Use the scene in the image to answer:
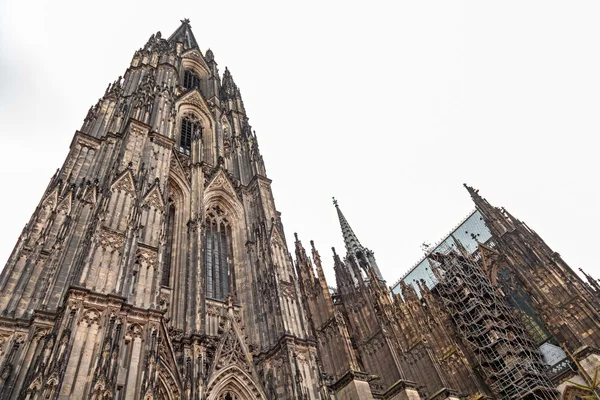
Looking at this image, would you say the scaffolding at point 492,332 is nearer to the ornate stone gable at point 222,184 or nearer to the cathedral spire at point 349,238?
the ornate stone gable at point 222,184

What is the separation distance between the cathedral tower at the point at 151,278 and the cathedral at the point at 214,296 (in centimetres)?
5

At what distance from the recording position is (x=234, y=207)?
20.1 metres

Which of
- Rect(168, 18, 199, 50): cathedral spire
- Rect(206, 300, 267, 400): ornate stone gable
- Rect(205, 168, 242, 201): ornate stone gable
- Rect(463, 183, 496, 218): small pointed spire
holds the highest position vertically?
Rect(168, 18, 199, 50): cathedral spire

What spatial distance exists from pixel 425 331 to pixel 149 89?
20.4 meters

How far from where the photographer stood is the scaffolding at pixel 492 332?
2273 cm

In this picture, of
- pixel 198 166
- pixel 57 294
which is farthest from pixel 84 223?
pixel 198 166

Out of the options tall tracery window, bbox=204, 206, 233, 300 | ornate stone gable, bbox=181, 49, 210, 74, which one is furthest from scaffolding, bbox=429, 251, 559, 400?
ornate stone gable, bbox=181, 49, 210, 74

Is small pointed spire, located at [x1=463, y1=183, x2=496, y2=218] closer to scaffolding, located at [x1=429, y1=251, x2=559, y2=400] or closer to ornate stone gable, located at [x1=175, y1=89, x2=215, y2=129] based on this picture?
scaffolding, located at [x1=429, y1=251, x2=559, y2=400]

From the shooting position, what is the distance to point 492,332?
2555 cm

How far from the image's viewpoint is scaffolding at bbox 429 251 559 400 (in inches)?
895

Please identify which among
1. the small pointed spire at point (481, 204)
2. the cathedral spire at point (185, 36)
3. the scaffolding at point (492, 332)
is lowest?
the scaffolding at point (492, 332)

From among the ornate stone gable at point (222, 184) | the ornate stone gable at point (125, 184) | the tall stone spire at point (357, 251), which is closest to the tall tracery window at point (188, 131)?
the ornate stone gable at point (222, 184)

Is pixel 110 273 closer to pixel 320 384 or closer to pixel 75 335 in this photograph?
pixel 75 335

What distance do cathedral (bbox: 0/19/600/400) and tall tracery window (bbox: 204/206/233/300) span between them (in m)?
0.08
